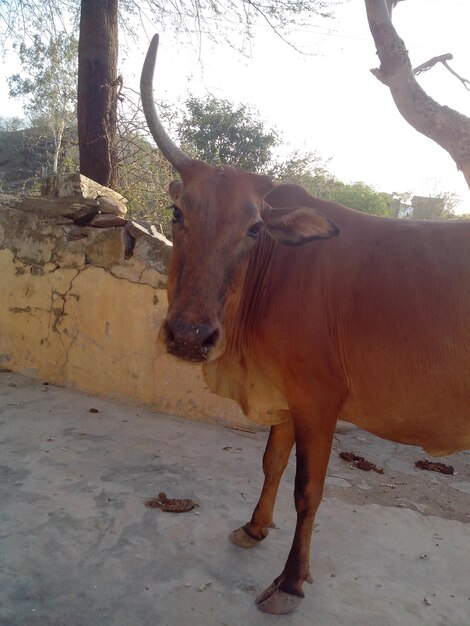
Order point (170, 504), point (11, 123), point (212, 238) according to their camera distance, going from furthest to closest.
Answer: point (11, 123) → point (170, 504) → point (212, 238)

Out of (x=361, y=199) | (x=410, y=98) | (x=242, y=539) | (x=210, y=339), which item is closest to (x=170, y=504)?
(x=242, y=539)

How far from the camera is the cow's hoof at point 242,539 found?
343 cm

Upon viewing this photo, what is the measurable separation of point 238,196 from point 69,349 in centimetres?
353

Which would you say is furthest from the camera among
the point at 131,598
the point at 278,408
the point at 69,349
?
the point at 69,349

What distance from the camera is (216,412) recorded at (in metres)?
5.43

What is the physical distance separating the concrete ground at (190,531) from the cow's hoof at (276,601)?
37 millimetres

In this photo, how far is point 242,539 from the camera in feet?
11.3

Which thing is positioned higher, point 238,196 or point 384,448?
point 238,196

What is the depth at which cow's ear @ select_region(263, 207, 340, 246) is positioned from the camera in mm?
3039

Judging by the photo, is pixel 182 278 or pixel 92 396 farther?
pixel 92 396

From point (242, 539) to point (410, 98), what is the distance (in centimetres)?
617

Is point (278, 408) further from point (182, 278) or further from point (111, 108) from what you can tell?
point (111, 108)

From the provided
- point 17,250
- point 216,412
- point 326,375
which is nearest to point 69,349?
point 17,250

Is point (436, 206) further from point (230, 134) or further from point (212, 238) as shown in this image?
point (212, 238)
